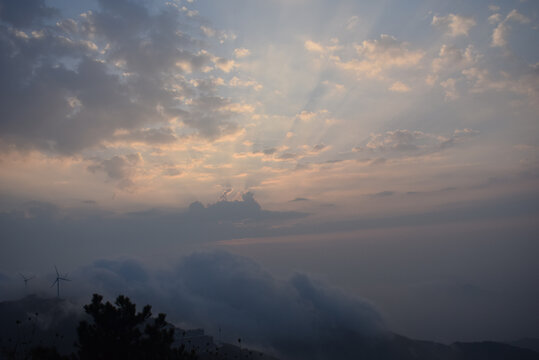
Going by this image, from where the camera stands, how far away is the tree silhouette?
38.8 m

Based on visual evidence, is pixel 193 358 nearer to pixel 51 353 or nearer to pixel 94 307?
pixel 94 307

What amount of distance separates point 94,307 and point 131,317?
482cm

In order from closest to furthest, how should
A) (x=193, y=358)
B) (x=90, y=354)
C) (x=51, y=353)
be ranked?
(x=51, y=353) < (x=90, y=354) < (x=193, y=358)

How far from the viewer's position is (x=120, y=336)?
1635 inches

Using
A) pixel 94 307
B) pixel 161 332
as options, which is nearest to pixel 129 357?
pixel 161 332

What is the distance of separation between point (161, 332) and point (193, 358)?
364 inches

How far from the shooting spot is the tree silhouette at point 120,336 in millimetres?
38781

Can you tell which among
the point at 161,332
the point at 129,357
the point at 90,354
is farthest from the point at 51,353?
the point at 161,332

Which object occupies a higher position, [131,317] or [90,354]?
[131,317]

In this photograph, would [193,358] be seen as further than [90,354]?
Yes

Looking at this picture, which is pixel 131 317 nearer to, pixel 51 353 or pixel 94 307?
pixel 94 307

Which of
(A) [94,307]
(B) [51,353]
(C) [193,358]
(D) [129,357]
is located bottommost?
(C) [193,358]

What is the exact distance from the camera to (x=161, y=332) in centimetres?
4203

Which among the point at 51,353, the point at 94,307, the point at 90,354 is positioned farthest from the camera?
the point at 94,307
